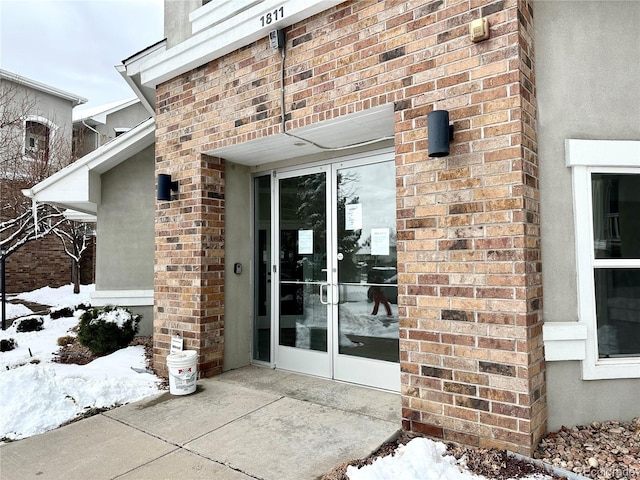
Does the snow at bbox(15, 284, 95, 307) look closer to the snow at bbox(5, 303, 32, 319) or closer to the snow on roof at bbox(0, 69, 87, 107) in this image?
the snow at bbox(5, 303, 32, 319)

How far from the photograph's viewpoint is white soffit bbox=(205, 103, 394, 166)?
11.6 ft

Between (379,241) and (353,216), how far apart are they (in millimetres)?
421

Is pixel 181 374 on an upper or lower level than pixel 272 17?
A: lower

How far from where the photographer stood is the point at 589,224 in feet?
9.77

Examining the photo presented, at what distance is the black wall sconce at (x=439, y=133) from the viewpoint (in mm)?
2814

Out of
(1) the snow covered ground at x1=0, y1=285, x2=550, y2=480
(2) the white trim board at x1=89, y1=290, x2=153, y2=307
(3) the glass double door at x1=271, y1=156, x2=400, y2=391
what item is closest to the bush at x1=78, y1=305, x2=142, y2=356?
(1) the snow covered ground at x1=0, y1=285, x2=550, y2=480

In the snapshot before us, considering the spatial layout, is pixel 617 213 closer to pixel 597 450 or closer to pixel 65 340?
pixel 597 450

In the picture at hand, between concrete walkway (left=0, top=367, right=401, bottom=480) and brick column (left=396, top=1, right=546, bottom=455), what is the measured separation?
60 cm

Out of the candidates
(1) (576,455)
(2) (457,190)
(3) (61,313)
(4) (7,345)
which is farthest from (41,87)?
(1) (576,455)

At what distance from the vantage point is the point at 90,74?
2064cm

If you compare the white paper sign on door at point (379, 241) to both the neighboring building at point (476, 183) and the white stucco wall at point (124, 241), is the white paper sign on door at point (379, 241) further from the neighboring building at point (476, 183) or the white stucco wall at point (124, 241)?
the white stucco wall at point (124, 241)

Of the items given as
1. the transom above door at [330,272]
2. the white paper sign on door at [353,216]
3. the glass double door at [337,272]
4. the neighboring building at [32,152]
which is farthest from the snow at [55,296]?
the white paper sign on door at [353,216]

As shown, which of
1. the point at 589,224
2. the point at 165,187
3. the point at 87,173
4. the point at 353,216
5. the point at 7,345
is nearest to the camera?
the point at 589,224

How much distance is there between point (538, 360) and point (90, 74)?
24016 millimetres
